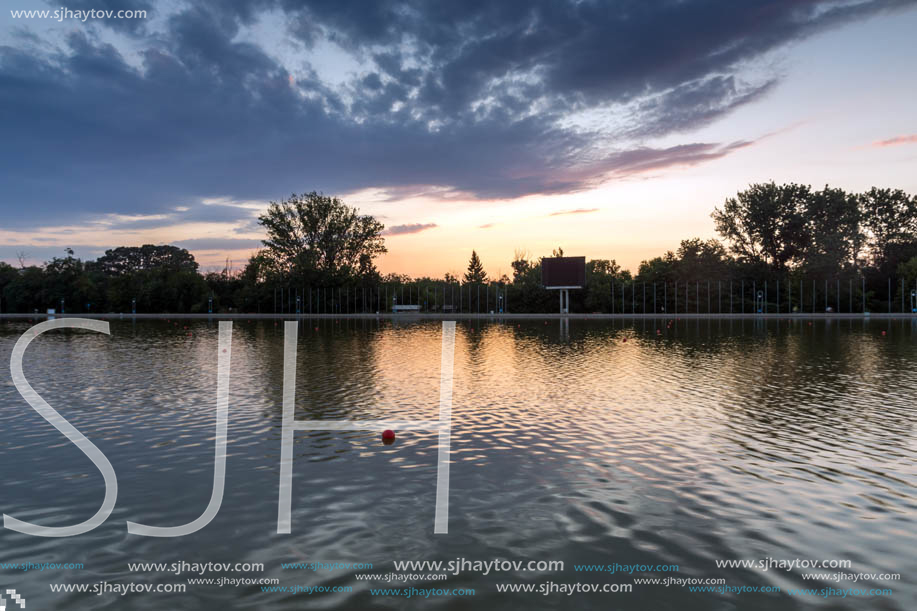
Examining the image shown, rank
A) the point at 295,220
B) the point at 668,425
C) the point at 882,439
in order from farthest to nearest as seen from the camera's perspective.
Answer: the point at 295,220, the point at 668,425, the point at 882,439

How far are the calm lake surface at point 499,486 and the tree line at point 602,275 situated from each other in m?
57.5

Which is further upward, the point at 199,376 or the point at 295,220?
the point at 295,220

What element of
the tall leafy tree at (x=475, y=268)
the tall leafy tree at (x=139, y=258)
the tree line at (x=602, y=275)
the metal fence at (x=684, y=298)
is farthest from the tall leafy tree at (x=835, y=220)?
the tall leafy tree at (x=139, y=258)

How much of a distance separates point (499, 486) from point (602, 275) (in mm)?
74848

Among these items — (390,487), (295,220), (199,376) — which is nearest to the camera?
(390,487)

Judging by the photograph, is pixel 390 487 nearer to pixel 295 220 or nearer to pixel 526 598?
pixel 526 598

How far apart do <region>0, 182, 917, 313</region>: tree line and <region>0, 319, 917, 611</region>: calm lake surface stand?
2266 inches

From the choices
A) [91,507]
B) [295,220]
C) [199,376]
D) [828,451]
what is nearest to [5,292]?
[295,220]

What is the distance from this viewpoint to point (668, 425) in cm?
1087

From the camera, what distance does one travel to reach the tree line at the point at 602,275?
71.4 meters

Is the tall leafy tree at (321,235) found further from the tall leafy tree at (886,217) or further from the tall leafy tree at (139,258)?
the tall leafy tree at (886,217)

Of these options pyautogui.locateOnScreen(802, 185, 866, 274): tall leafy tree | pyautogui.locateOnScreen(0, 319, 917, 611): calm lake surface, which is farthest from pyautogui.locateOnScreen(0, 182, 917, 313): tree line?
pyautogui.locateOnScreen(0, 319, 917, 611): calm lake surface

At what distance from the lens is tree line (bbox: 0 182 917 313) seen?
7144cm

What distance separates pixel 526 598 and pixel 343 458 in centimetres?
468
